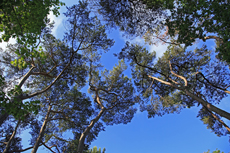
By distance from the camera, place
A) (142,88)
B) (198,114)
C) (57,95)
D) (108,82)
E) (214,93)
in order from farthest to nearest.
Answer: (108,82) → (142,88) → (198,114) → (57,95) → (214,93)

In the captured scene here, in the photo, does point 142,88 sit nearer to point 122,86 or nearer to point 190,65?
point 122,86

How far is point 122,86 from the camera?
548 inches

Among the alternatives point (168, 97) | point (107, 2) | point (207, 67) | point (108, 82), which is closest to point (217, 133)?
point (168, 97)

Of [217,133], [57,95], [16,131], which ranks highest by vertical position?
[57,95]

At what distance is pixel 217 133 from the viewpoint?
10844 mm

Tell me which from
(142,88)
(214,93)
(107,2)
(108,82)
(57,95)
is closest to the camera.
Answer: (107,2)

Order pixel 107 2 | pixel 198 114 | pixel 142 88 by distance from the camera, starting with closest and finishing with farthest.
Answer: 1. pixel 107 2
2. pixel 198 114
3. pixel 142 88

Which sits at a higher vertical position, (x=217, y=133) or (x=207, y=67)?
(x=207, y=67)

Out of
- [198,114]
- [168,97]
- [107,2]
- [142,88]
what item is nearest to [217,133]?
[198,114]

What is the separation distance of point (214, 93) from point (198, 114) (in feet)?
8.74

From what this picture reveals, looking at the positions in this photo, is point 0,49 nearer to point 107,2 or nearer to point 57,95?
point 57,95

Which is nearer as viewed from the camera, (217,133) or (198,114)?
(217,133)

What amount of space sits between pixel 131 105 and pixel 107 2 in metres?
9.55

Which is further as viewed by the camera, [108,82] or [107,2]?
[108,82]
